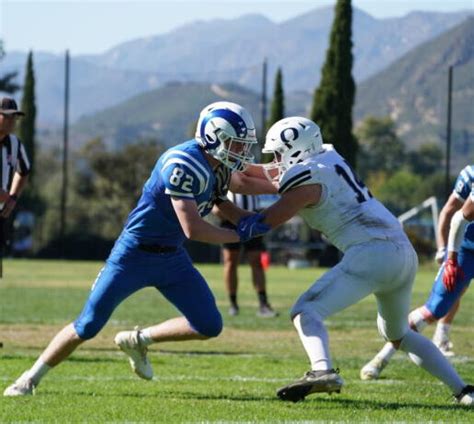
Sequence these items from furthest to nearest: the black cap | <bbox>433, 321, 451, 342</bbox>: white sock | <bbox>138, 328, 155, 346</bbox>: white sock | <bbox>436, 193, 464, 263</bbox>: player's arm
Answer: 1. <bbox>433, 321, 451, 342</bbox>: white sock
2. <bbox>436, 193, 464, 263</bbox>: player's arm
3. the black cap
4. <bbox>138, 328, 155, 346</bbox>: white sock

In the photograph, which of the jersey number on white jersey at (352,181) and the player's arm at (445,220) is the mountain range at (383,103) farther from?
the jersey number on white jersey at (352,181)

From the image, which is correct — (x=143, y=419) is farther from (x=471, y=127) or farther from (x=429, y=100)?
(x=429, y=100)

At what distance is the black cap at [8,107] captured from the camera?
9727 millimetres

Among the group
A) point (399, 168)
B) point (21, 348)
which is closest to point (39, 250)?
point (21, 348)

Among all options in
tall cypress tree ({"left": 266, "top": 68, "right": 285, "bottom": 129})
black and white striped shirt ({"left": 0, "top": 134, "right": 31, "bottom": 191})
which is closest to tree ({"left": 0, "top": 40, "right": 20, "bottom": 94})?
tall cypress tree ({"left": 266, "top": 68, "right": 285, "bottom": 129})

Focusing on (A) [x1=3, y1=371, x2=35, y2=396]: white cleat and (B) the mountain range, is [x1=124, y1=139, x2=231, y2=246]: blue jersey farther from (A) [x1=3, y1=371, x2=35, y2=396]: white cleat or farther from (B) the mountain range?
(B) the mountain range

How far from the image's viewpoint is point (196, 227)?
7.35 metres

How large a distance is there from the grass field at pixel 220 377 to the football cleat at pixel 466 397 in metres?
0.06

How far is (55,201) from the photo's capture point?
56.1 metres

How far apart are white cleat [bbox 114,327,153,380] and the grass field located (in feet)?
0.33

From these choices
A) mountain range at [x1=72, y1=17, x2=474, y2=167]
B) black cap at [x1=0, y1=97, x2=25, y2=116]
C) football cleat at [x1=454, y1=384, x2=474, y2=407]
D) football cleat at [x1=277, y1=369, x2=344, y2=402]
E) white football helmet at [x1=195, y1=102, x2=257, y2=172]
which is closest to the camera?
football cleat at [x1=277, y1=369, x2=344, y2=402]

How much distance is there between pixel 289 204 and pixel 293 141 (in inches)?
14.7

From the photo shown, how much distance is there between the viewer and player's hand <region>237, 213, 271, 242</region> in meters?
7.25

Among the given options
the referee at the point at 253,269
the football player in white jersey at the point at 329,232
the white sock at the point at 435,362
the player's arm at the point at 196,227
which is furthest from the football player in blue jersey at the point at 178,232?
the referee at the point at 253,269
